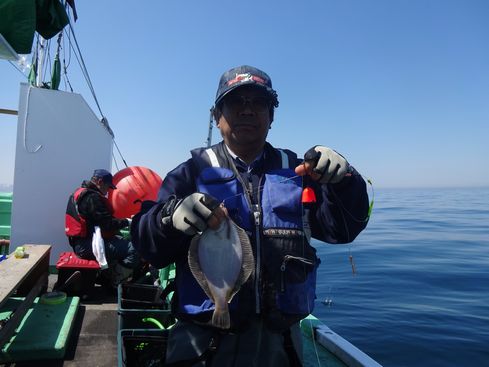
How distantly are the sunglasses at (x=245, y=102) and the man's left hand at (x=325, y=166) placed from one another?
0.46 m

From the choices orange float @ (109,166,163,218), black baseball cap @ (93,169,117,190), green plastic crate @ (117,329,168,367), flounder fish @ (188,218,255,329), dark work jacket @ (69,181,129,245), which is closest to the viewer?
flounder fish @ (188,218,255,329)

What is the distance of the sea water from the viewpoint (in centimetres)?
575

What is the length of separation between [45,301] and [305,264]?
3.92 meters

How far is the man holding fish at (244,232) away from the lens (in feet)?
6.52

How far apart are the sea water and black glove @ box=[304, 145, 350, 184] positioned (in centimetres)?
298

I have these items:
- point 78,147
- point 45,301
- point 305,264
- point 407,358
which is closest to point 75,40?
point 78,147

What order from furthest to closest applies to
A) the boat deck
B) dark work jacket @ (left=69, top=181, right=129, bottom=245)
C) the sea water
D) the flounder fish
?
dark work jacket @ (left=69, top=181, right=129, bottom=245) → the sea water → the boat deck → the flounder fish

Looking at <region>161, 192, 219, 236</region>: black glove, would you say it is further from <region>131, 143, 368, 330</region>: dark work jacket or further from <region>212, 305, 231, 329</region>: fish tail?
<region>212, 305, 231, 329</region>: fish tail

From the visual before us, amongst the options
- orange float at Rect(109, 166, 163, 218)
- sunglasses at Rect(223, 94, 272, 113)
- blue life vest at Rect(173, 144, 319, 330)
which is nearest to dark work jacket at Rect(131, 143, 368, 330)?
blue life vest at Rect(173, 144, 319, 330)

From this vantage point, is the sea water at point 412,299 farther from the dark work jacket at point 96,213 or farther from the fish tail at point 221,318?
the dark work jacket at point 96,213

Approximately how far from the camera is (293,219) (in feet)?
7.18

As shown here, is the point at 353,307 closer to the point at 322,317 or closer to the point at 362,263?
the point at 322,317

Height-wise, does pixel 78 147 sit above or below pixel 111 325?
above

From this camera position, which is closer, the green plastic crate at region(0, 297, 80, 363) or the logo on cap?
the logo on cap
